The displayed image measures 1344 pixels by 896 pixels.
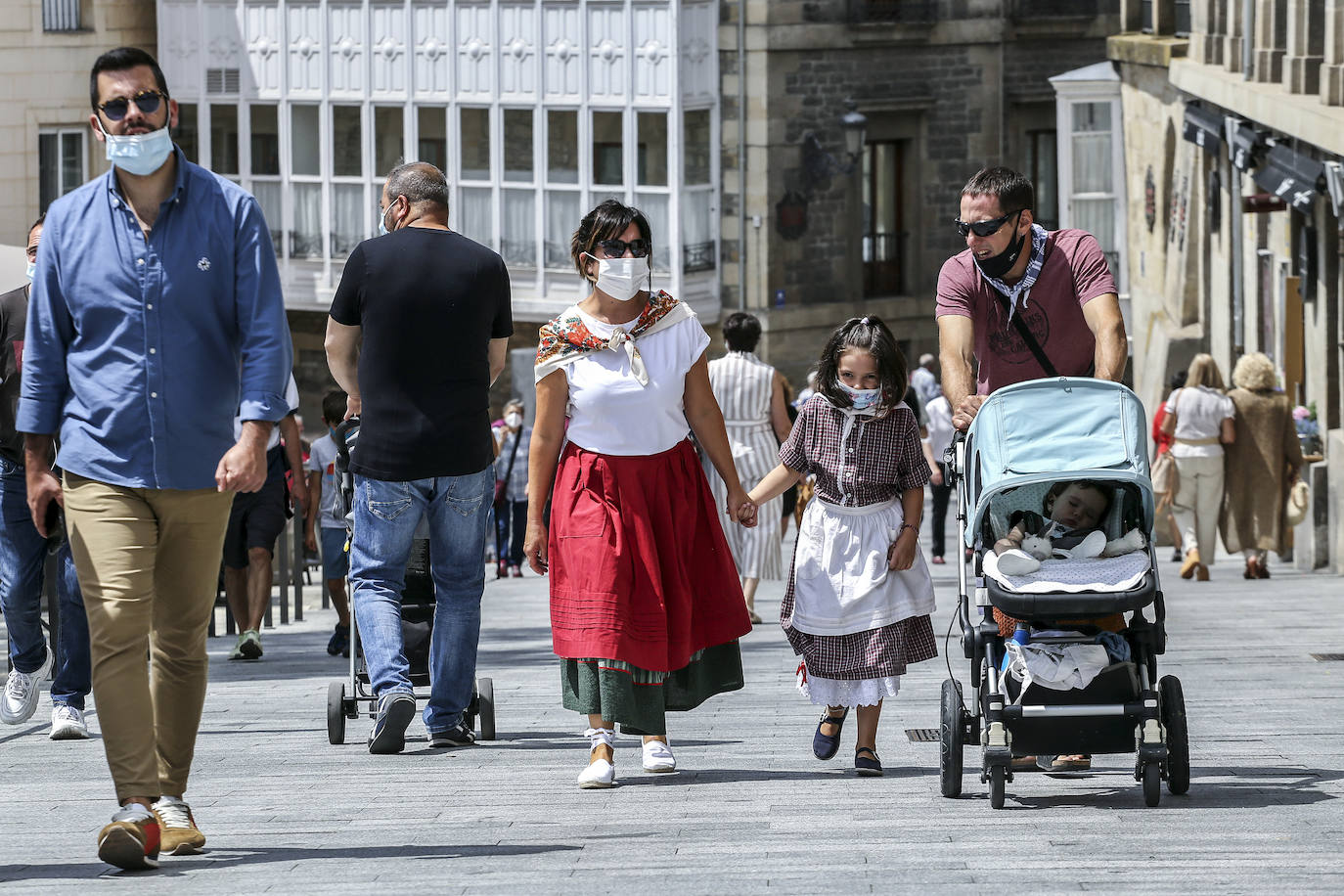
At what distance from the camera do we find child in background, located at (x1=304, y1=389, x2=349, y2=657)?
12914mm

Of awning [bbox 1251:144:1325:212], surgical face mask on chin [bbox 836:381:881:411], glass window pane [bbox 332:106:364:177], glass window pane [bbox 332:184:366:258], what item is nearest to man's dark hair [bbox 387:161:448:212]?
surgical face mask on chin [bbox 836:381:881:411]

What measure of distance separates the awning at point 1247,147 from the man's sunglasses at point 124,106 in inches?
736

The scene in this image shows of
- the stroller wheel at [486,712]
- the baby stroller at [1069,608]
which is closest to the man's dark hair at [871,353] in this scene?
the baby stroller at [1069,608]

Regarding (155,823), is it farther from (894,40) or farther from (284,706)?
(894,40)

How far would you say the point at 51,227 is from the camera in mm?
6227

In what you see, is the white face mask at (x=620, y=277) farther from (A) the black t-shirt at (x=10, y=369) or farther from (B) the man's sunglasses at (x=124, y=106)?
(A) the black t-shirt at (x=10, y=369)

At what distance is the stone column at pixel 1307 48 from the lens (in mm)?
22438

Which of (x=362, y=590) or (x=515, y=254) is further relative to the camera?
(x=515, y=254)

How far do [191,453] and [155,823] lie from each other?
917 millimetres

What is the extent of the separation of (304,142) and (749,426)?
93.5ft

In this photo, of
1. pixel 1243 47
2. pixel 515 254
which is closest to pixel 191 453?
pixel 1243 47

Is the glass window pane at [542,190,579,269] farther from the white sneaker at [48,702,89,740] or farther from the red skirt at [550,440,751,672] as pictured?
the red skirt at [550,440,751,672]

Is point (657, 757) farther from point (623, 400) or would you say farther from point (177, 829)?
point (177, 829)

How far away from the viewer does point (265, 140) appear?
136ft
